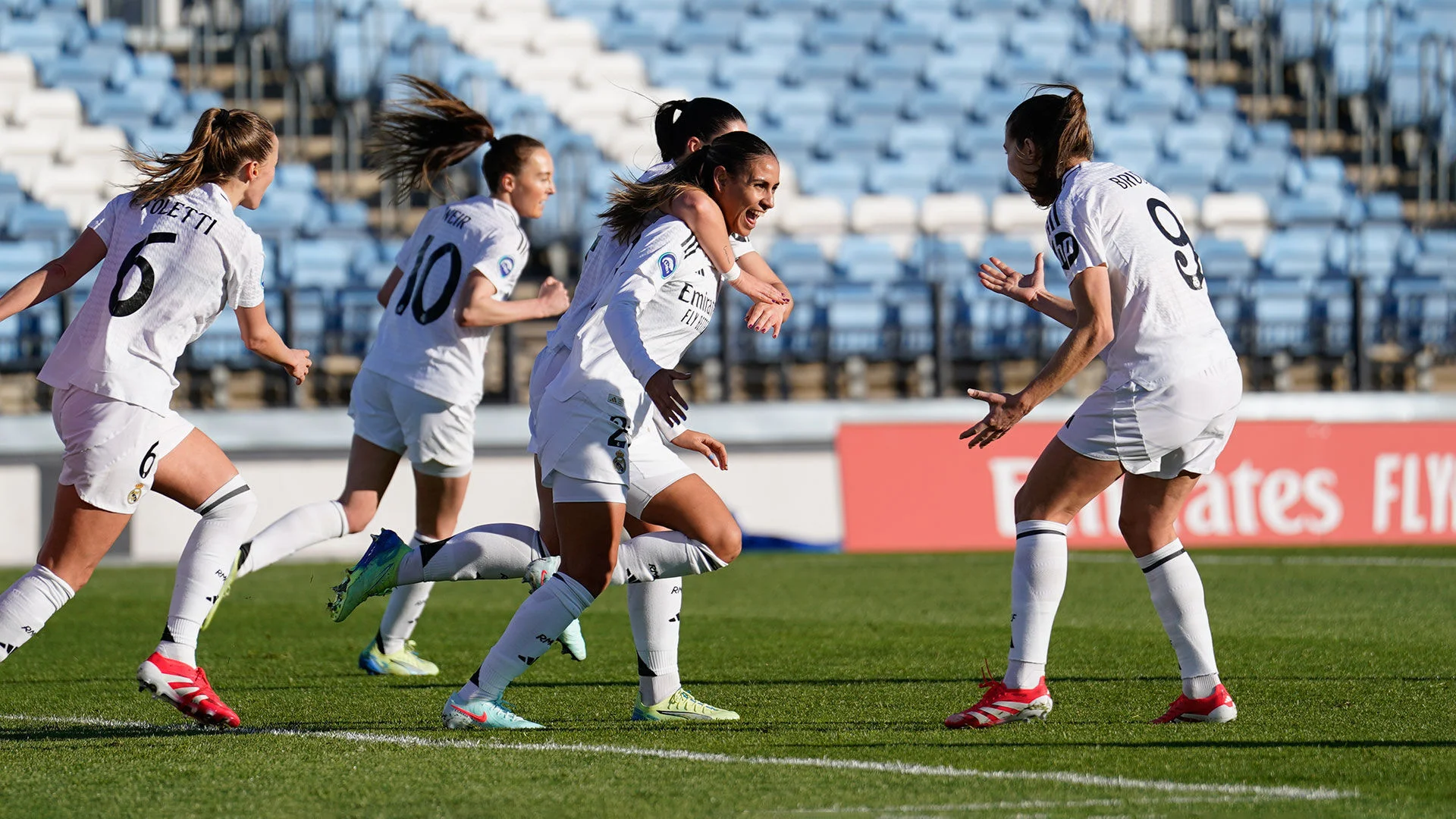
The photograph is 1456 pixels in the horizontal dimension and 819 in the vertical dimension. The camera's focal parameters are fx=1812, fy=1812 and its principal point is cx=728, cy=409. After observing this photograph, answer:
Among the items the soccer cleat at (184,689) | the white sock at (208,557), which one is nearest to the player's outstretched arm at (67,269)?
the white sock at (208,557)

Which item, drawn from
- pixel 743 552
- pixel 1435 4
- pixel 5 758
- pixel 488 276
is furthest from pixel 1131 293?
pixel 1435 4

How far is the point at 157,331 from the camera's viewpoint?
212 inches

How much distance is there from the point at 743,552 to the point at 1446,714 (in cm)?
884

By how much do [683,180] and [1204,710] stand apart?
222 centimetres

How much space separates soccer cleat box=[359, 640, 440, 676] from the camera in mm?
7094

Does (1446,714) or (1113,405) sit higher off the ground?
(1113,405)

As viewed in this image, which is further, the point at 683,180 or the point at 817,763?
the point at 683,180

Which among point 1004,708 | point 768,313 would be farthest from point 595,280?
point 1004,708

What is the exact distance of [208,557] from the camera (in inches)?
217

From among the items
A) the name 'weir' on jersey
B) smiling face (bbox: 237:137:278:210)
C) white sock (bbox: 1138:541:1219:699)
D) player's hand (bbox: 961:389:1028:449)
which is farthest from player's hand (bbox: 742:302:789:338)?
smiling face (bbox: 237:137:278:210)

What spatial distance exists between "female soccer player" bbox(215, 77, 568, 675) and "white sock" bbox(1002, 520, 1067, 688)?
2.50 metres

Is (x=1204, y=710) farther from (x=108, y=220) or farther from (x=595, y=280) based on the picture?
(x=108, y=220)

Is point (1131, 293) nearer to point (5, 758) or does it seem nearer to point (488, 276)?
point (488, 276)

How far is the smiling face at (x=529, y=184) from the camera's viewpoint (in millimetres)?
7371
